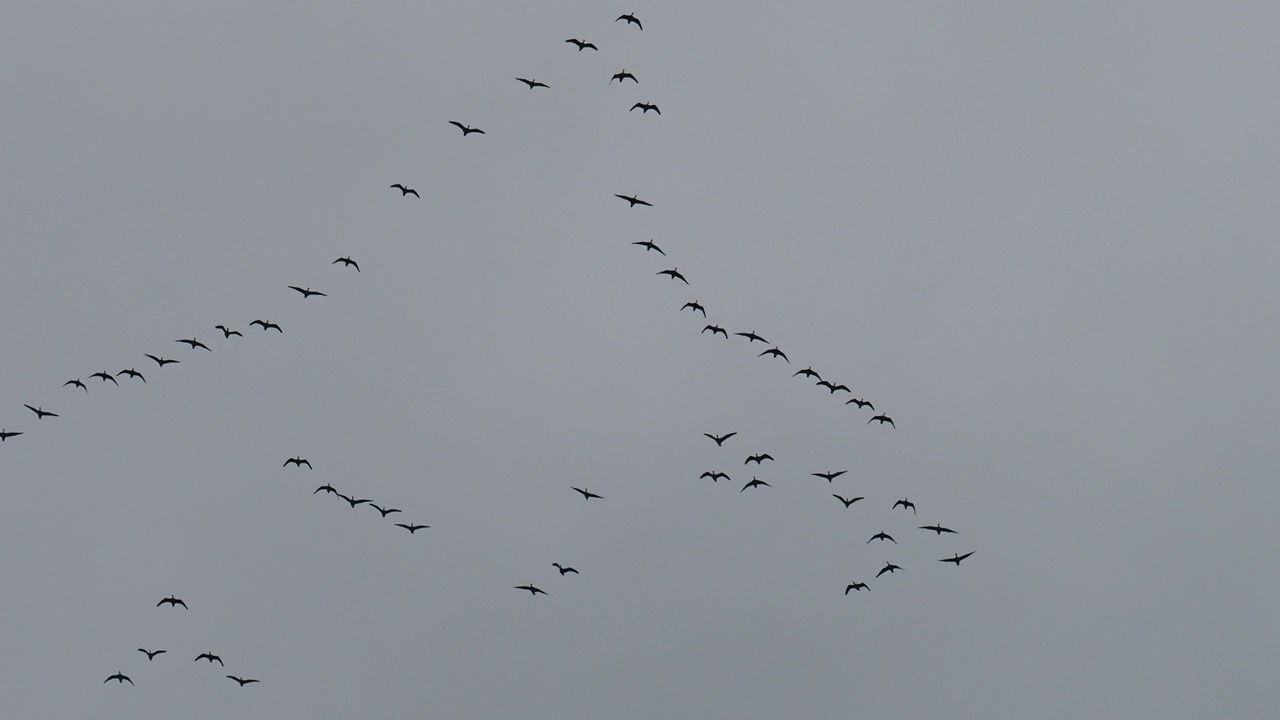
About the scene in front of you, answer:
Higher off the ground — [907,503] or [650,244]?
[650,244]

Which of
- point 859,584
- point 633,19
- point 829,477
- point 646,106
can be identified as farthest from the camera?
point 859,584

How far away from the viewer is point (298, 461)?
147000 mm

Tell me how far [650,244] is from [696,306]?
24.0 feet

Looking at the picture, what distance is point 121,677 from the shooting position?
15312cm

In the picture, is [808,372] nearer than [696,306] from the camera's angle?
No

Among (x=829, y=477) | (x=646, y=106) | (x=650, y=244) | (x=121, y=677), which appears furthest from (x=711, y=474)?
(x=121, y=677)

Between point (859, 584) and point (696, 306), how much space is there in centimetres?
3762

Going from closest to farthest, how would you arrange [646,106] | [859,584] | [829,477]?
[646,106], [829,477], [859,584]

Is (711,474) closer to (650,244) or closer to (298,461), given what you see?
(650,244)

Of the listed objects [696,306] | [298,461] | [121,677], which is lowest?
[121,677]

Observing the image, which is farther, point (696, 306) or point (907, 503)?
point (907, 503)

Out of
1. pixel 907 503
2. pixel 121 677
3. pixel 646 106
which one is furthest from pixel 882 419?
pixel 121 677

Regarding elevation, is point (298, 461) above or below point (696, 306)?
below

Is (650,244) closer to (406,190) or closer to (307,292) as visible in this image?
(406,190)
